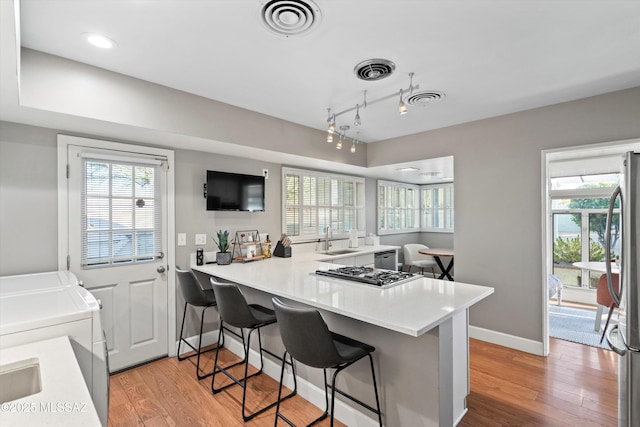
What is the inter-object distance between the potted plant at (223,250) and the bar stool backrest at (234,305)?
92cm

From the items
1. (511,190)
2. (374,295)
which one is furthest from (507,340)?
(374,295)

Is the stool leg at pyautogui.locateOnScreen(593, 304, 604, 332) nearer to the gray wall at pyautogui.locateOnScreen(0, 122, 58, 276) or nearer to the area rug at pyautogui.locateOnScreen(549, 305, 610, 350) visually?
the area rug at pyautogui.locateOnScreen(549, 305, 610, 350)

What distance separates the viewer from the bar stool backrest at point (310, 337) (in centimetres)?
162

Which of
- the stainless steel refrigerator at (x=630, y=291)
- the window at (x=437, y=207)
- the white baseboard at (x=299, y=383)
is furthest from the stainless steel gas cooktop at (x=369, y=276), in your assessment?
the window at (x=437, y=207)

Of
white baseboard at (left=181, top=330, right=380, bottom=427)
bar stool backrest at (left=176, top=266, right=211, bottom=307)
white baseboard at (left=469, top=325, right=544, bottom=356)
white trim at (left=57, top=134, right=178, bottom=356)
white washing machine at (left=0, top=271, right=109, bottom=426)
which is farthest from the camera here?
white baseboard at (left=469, top=325, right=544, bottom=356)

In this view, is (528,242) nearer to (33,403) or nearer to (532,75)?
(532,75)

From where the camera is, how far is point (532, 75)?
2361mm

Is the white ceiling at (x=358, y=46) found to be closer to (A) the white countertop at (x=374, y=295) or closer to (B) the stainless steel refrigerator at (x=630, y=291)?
(B) the stainless steel refrigerator at (x=630, y=291)

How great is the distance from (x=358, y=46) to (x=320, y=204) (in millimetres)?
2820

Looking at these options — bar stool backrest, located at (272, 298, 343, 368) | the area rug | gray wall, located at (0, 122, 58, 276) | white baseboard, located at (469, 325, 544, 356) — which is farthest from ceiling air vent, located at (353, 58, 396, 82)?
the area rug

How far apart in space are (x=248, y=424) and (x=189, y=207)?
2034mm

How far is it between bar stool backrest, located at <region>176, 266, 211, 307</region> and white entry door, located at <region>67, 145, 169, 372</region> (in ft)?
1.34

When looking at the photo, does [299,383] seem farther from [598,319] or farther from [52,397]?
[598,319]

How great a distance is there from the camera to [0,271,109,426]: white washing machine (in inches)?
53.7
